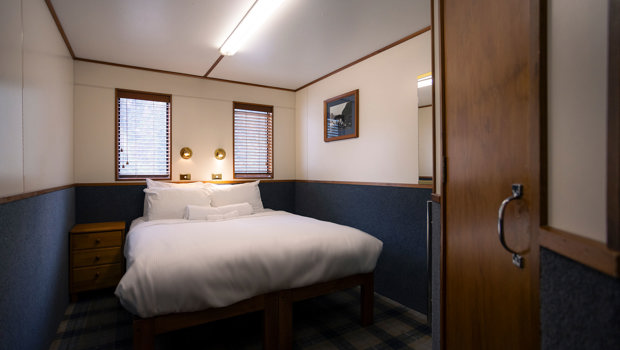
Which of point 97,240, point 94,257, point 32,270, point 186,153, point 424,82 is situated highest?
point 424,82

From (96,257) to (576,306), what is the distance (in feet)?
12.3

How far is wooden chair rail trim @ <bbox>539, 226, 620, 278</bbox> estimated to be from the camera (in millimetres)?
524

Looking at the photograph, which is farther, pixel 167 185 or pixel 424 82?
pixel 167 185

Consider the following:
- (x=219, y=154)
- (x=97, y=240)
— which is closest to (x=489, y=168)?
(x=97, y=240)

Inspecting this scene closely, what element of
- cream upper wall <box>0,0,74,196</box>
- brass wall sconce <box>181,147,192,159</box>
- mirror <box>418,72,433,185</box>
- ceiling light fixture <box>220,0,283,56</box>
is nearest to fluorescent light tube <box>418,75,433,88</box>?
mirror <box>418,72,433,185</box>

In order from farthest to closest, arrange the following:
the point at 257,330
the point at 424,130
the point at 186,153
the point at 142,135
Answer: the point at 186,153
the point at 142,135
the point at 424,130
the point at 257,330

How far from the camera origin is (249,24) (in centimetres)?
269

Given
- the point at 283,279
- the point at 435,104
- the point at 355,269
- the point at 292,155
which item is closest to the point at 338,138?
the point at 292,155

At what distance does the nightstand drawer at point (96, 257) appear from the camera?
3.03 meters

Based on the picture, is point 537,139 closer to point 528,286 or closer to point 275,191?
point 528,286

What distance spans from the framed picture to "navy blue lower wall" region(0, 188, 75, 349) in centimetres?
293

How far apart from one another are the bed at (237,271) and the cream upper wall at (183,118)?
1.29m

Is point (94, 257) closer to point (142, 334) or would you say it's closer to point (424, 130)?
point (142, 334)

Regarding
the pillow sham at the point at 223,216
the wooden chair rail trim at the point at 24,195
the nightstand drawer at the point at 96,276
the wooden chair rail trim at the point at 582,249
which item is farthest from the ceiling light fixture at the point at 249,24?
the nightstand drawer at the point at 96,276
